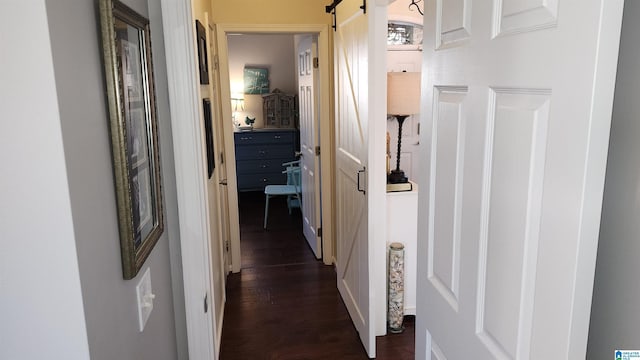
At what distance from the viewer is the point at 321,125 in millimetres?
3943

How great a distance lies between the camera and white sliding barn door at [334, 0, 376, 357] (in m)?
2.65

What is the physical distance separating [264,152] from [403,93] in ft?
12.8

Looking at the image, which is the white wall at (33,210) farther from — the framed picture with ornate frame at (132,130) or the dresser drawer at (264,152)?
the dresser drawer at (264,152)

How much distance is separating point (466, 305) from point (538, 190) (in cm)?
40

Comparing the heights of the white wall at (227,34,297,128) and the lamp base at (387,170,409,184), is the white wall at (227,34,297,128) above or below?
above

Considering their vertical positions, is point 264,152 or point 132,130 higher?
point 132,130

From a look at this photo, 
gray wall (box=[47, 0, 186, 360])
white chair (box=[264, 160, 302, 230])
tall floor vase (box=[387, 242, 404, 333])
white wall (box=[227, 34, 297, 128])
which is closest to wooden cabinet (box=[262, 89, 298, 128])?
white wall (box=[227, 34, 297, 128])

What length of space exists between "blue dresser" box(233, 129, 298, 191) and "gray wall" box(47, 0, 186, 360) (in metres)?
5.25

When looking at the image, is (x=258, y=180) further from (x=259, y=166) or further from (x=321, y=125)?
(x=321, y=125)

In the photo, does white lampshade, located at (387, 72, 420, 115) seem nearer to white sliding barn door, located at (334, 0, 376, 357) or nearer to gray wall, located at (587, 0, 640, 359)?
white sliding barn door, located at (334, 0, 376, 357)

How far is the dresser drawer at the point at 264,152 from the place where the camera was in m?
6.50

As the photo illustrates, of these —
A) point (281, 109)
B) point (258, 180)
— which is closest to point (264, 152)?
point (258, 180)

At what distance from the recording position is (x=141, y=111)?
1.29m

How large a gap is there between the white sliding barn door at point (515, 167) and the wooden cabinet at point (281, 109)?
5670 millimetres
